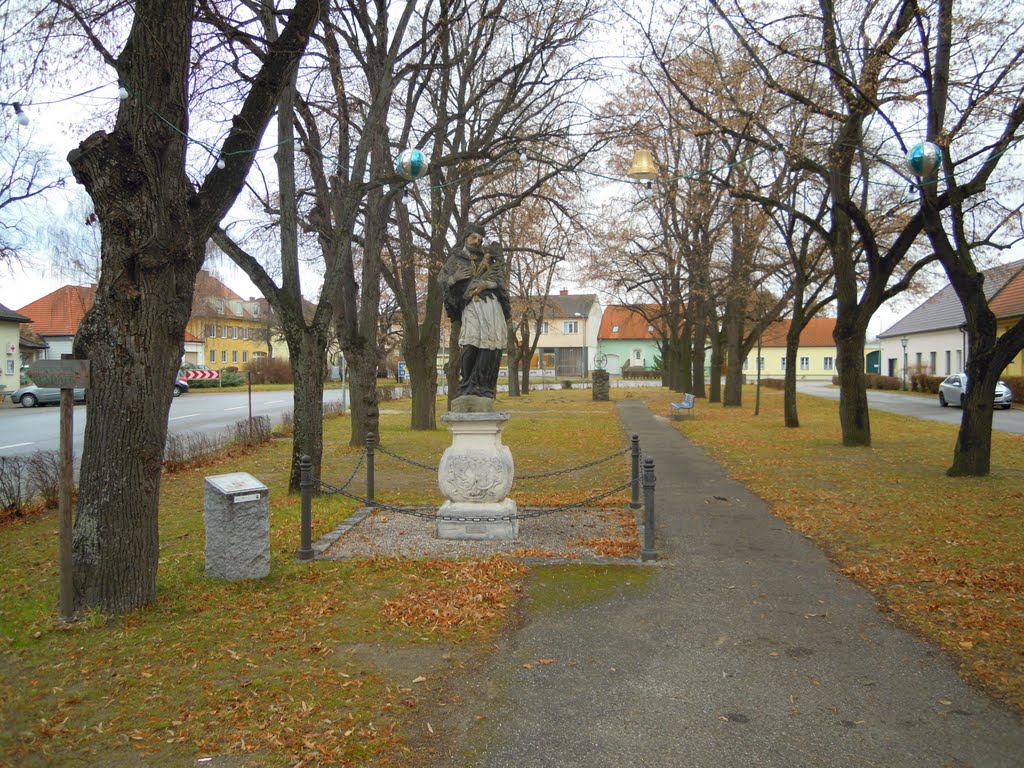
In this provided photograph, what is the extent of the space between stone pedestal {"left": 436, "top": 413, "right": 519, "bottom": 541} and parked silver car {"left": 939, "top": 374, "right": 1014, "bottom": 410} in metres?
28.3

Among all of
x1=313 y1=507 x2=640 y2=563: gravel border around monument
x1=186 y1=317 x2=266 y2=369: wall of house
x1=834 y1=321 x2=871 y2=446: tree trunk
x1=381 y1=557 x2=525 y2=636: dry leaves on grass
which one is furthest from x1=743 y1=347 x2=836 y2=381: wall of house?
x1=381 y1=557 x2=525 y2=636: dry leaves on grass

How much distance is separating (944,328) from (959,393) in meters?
17.9

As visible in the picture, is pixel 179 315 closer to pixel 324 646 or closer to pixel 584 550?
pixel 324 646

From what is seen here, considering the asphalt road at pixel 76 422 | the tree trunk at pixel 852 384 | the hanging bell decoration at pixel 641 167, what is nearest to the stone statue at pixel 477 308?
the hanging bell decoration at pixel 641 167

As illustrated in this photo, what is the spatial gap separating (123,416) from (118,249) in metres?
1.18

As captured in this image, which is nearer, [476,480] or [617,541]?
[617,541]

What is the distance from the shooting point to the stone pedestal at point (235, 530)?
21.0 ft

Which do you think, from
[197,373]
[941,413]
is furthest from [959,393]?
[197,373]

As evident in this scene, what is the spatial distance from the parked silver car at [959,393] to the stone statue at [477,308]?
28.1 m

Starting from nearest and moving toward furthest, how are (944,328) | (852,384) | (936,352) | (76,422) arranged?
(852,384), (76,422), (944,328), (936,352)

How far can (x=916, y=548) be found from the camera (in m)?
7.50

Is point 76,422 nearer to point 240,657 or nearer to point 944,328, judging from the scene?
point 240,657

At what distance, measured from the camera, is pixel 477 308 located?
8359mm

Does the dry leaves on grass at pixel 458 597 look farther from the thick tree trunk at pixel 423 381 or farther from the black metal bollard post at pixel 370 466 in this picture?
the thick tree trunk at pixel 423 381
